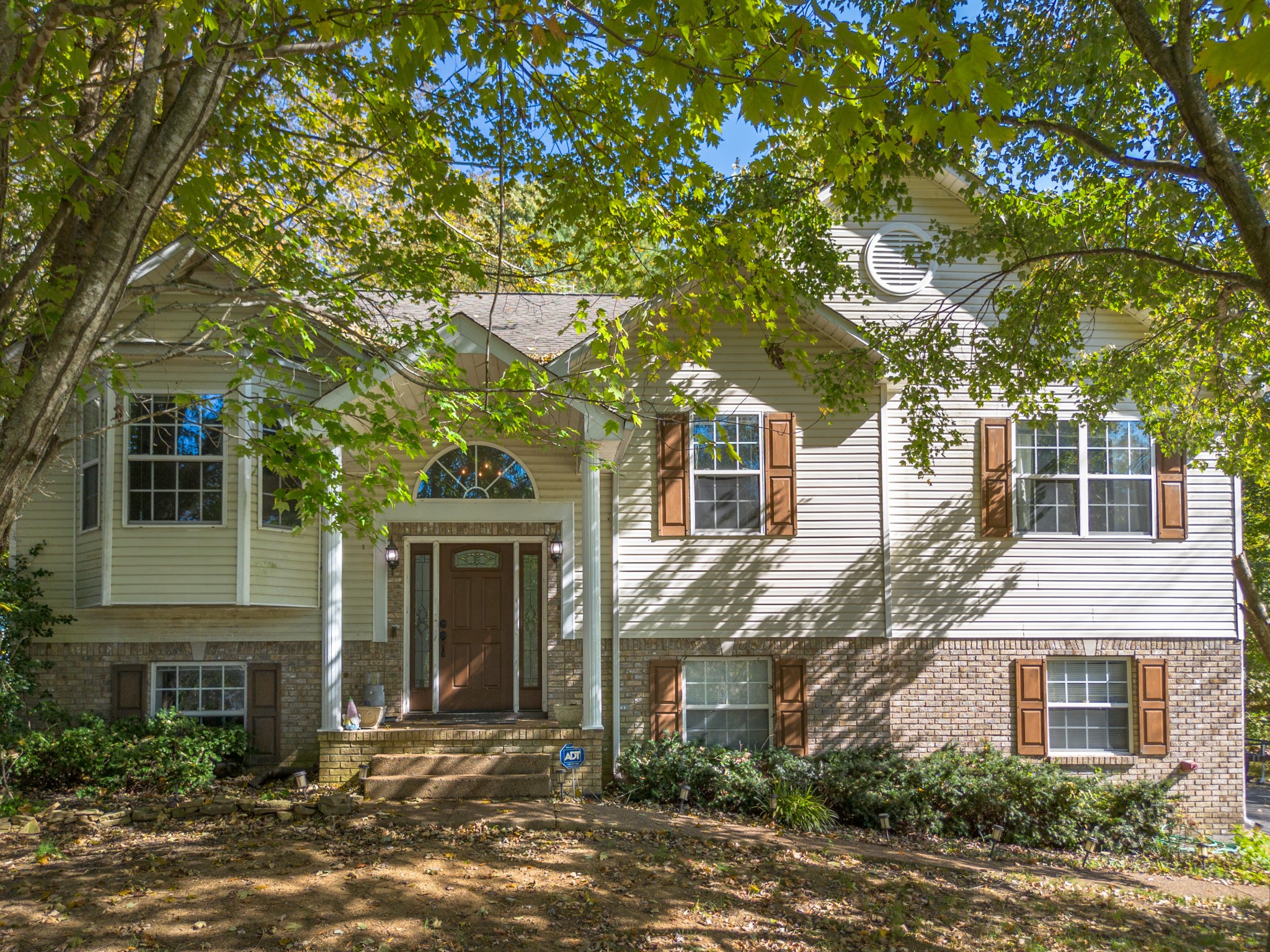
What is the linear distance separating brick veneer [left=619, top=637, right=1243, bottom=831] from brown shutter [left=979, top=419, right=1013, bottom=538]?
1463 mm

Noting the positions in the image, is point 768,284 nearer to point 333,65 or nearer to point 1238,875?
point 333,65

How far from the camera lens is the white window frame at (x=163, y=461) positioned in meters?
10.3

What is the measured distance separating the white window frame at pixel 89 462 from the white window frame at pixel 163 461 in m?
0.26

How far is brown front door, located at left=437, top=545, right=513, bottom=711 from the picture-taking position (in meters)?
11.4

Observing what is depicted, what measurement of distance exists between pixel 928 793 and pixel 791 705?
1845 mm

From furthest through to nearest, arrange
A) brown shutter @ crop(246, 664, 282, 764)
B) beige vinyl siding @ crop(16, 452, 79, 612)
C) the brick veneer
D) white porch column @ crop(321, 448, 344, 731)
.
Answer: the brick veneer, brown shutter @ crop(246, 664, 282, 764), beige vinyl siding @ crop(16, 452, 79, 612), white porch column @ crop(321, 448, 344, 731)

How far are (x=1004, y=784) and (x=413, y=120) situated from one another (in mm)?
9329

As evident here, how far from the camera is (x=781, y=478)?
38.3 feet

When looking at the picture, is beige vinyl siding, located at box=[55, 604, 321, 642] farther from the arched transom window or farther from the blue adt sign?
the blue adt sign

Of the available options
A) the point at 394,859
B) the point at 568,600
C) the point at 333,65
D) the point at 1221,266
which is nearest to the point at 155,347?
the point at 333,65

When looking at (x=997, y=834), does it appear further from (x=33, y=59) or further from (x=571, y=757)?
(x=33, y=59)

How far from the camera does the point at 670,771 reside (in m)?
10.5

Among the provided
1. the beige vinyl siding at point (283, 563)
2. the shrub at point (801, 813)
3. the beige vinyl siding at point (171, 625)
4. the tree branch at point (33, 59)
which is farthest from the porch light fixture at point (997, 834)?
the tree branch at point (33, 59)

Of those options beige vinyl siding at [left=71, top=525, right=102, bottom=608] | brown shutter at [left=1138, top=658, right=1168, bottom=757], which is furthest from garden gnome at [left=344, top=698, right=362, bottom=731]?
brown shutter at [left=1138, top=658, right=1168, bottom=757]
